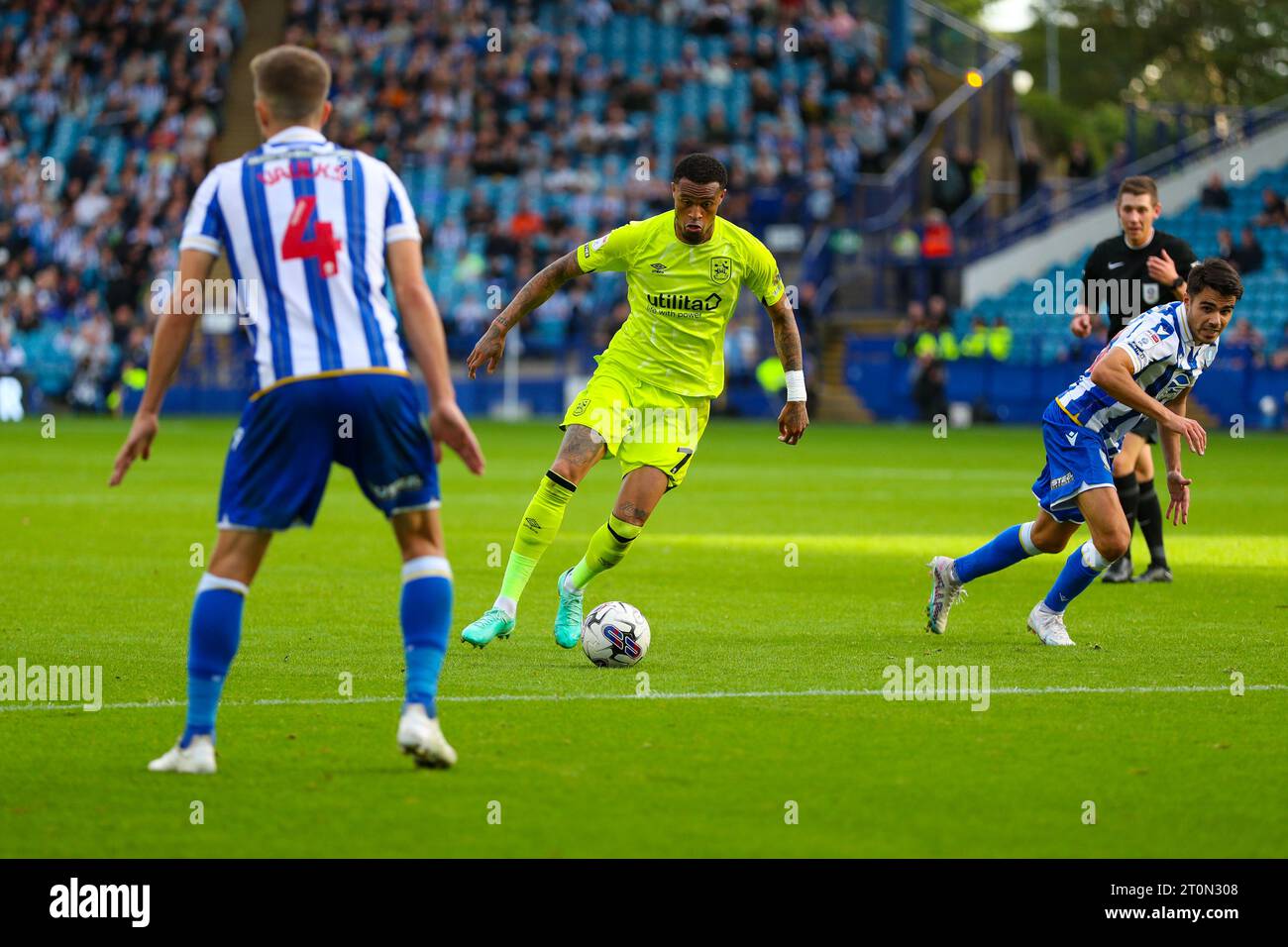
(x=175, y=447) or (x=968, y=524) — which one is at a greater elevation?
(x=175, y=447)

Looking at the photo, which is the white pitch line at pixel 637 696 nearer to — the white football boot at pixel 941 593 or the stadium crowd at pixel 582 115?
the white football boot at pixel 941 593

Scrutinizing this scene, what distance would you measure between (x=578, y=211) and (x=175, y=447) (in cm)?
1270

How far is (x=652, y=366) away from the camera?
9.26m

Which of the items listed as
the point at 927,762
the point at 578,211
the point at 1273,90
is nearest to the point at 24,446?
the point at 578,211

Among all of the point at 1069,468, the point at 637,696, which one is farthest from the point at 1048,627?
the point at 637,696

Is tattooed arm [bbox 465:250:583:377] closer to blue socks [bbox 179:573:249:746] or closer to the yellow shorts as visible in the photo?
the yellow shorts

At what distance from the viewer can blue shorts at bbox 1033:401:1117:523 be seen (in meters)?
9.05

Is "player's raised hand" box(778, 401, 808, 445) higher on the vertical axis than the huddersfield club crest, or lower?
lower

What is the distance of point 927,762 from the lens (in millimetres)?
6164

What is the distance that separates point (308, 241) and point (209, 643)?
4.11 feet

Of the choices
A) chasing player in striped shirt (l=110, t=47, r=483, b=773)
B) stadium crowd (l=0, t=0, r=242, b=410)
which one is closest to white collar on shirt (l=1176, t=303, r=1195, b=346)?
chasing player in striped shirt (l=110, t=47, r=483, b=773)

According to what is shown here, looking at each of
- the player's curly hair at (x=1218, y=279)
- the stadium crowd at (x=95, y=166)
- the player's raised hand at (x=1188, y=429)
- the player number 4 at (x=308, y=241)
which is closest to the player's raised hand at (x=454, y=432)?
the player number 4 at (x=308, y=241)
